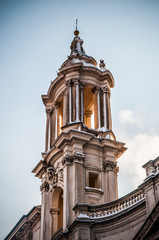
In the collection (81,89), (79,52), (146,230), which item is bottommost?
(146,230)

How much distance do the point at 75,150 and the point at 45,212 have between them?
4.83 meters

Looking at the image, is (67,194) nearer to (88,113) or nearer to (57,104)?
(57,104)

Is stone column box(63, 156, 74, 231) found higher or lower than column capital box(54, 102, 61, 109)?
lower

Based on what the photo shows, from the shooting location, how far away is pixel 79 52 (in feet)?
125

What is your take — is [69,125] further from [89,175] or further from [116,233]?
[116,233]

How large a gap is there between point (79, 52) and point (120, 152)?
36.8 feet

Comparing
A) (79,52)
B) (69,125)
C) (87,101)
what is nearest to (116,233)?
(69,125)

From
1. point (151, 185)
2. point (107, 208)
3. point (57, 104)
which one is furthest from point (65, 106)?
point (151, 185)

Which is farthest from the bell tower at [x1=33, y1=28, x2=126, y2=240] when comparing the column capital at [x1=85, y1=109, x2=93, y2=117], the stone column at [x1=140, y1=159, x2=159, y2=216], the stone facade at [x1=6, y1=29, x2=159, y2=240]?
the stone column at [x1=140, y1=159, x2=159, y2=216]

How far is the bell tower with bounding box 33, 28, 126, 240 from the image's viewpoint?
2808 cm

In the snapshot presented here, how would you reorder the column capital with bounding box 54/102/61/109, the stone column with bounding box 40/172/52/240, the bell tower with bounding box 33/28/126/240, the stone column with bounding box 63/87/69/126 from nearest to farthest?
the bell tower with bounding box 33/28/126/240 < the stone column with bounding box 40/172/52/240 < the stone column with bounding box 63/87/69/126 < the column capital with bounding box 54/102/61/109

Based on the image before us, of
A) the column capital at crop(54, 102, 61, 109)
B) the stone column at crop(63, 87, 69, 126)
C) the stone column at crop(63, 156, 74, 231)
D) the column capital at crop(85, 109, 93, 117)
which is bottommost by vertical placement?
the stone column at crop(63, 156, 74, 231)

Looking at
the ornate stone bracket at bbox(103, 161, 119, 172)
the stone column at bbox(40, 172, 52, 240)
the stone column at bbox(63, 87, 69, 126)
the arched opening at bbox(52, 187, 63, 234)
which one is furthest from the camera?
the stone column at bbox(63, 87, 69, 126)

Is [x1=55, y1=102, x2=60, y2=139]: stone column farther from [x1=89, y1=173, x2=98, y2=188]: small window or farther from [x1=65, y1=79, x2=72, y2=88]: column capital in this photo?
[x1=89, y1=173, x2=98, y2=188]: small window
